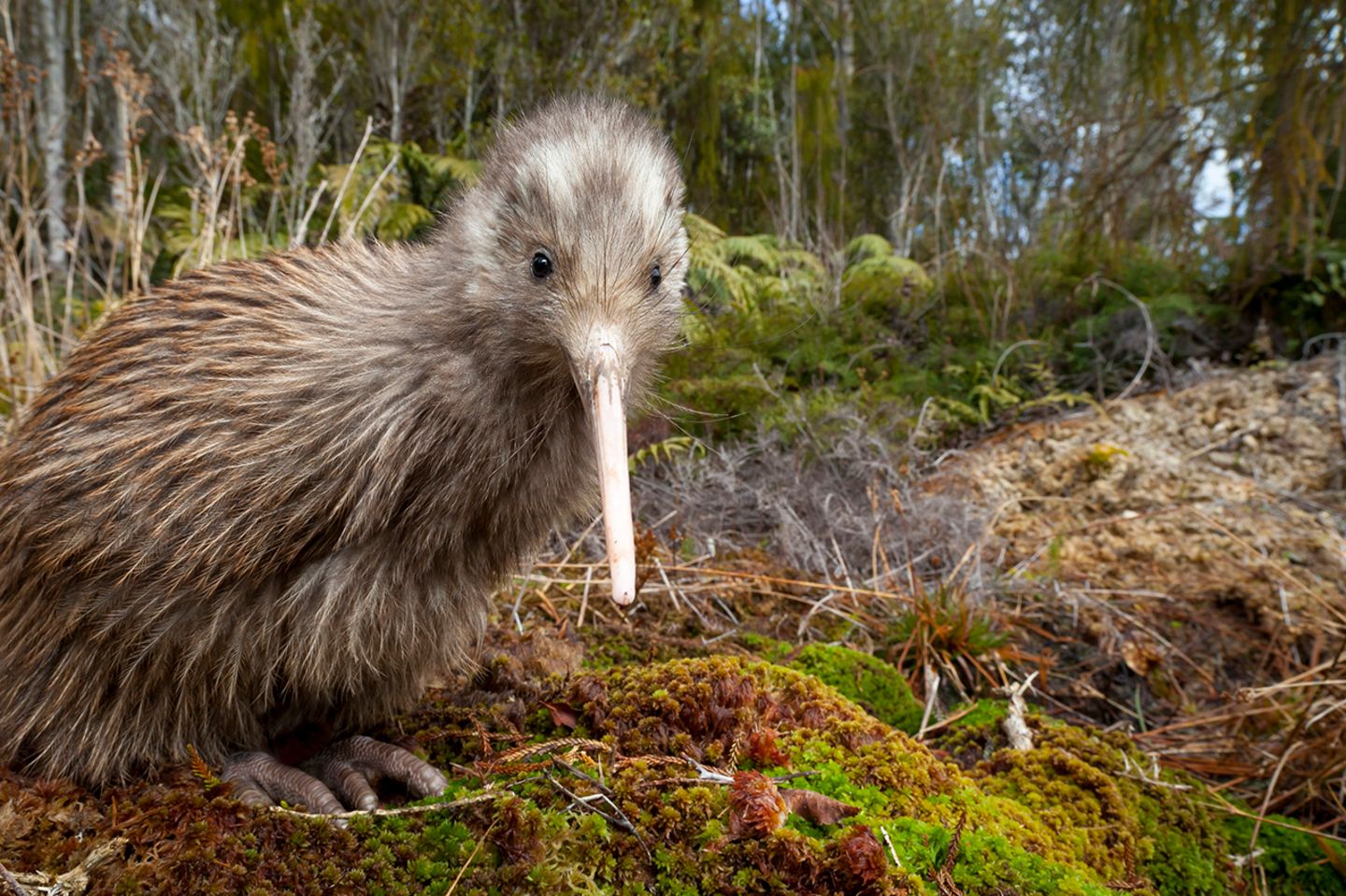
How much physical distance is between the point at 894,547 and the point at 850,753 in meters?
1.63

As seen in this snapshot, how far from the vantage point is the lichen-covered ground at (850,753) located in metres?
1.21

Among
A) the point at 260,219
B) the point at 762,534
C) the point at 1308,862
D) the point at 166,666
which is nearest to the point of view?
the point at 166,666

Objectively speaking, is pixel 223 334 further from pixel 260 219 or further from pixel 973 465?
pixel 260 219

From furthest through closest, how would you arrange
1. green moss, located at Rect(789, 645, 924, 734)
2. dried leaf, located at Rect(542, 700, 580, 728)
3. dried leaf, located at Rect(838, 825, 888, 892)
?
green moss, located at Rect(789, 645, 924, 734) < dried leaf, located at Rect(542, 700, 580, 728) < dried leaf, located at Rect(838, 825, 888, 892)

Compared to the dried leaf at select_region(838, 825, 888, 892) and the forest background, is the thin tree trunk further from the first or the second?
the dried leaf at select_region(838, 825, 888, 892)

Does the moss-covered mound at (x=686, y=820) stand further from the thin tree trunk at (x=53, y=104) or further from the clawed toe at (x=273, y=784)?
the thin tree trunk at (x=53, y=104)

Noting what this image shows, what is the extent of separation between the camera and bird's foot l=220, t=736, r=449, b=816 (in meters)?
1.48

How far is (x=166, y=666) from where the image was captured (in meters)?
1.54

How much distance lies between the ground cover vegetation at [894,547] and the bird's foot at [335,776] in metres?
0.09

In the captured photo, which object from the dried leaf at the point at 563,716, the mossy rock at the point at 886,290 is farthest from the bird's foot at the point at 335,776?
Answer: the mossy rock at the point at 886,290

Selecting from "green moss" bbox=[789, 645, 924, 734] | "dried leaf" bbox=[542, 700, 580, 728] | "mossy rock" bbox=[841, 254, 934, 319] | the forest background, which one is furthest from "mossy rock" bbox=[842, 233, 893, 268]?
"dried leaf" bbox=[542, 700, 580, 728]

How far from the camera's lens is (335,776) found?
1603 mm

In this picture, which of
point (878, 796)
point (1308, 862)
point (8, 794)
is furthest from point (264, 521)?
point (1308, 862)

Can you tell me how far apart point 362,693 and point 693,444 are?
2.42 meters
